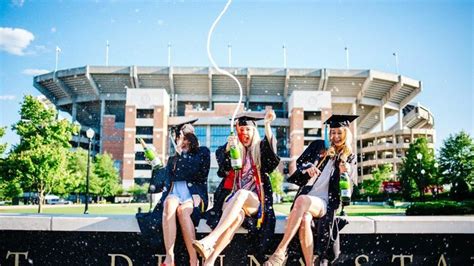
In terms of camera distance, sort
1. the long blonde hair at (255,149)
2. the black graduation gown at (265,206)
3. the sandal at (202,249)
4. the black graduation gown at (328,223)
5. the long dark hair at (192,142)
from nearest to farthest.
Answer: the sandal at (202,249), the black graduation gown at (328,223), the black graduation gown at (265,206), the long blonde hair at (255,149), the long dark hair at (192,142)

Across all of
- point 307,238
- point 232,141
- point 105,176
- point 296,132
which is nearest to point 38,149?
point 232,141

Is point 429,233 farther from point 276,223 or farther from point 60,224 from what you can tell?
point 60,224

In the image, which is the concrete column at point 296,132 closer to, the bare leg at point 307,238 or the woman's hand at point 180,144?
the woman's hand at point 180,144

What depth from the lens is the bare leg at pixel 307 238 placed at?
3.74 m

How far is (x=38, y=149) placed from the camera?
20516 mm

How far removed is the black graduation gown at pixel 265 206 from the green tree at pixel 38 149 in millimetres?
19036

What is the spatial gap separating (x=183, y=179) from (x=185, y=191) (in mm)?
141

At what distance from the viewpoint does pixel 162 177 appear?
4379 mm

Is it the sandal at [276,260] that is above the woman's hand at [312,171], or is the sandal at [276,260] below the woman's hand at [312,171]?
below

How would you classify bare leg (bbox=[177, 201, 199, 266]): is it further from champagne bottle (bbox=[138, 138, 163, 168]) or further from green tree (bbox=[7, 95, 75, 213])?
green tree (bbox=[7, 95, 75, 213])

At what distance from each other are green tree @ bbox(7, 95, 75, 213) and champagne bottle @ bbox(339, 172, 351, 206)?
19.9m

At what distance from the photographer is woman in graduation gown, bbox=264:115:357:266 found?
375 centimetres

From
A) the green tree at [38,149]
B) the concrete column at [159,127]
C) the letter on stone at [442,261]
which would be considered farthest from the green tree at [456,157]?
the concrete column at [159,127]

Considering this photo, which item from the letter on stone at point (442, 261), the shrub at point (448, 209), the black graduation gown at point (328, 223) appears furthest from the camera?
the shrub at point (448, 209)
